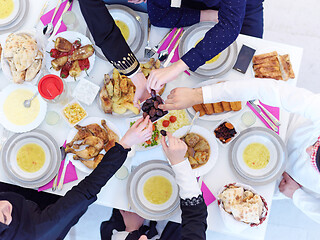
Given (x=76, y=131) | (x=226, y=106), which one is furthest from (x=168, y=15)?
(x=76, y=131)

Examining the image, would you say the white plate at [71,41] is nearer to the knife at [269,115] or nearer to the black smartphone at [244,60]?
the black smartphone at [244,60]

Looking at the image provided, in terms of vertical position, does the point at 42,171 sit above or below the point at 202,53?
below

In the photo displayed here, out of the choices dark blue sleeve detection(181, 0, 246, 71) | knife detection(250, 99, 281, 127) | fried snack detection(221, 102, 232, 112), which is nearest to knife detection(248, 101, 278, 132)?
knife detection(250, 99, 281, 127)

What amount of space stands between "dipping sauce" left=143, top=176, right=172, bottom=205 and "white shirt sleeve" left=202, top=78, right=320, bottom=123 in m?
0.48

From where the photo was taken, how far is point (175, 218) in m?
1.59

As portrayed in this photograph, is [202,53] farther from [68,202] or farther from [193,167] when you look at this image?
[68,202]

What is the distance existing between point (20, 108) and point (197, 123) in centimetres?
97

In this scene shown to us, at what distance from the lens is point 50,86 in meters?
1.54

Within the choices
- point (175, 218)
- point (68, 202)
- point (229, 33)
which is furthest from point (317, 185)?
point (68, 202)

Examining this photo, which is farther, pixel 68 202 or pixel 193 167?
pixel 193 167

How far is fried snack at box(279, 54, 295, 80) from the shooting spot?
1.61 m

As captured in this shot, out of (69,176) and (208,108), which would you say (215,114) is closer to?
(208,108)

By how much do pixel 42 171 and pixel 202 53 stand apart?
1034 millimetres

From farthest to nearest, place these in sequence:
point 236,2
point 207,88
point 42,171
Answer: point 42,171 < point 207,88 < point 236,2
